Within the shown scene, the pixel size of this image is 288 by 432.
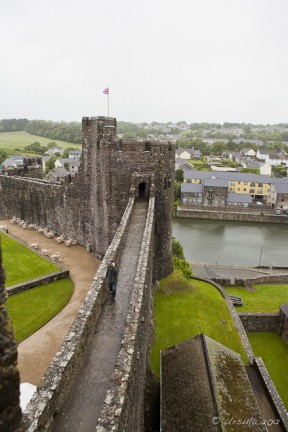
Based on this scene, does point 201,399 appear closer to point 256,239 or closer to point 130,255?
point 130,255

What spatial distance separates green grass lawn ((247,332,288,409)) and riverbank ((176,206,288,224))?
36.0 meters

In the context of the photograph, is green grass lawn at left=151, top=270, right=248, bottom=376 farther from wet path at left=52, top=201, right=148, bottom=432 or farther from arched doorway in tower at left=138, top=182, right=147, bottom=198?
arched doorway in tower at left=138, top=182, right=147, bottom=198

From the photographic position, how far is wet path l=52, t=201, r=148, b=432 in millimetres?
6117

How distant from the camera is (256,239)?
4703 cm

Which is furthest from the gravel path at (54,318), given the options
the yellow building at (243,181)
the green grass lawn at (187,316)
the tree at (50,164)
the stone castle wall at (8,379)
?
the tree at (50,164)

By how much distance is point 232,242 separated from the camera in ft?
149

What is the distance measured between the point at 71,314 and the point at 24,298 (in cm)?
263

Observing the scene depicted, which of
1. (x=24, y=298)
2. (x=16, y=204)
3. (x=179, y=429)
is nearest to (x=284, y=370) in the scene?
(x=179, y=429)

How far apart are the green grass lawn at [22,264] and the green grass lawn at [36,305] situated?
1.14 metres

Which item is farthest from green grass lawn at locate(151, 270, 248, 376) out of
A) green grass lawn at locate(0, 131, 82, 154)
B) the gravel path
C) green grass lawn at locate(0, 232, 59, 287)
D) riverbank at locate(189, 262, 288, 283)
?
green grass lawn at locate(0, 131, 82, 154)

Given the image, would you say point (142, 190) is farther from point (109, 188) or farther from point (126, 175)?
point (109, 188)

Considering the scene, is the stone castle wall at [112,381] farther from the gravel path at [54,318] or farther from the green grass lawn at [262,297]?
the green grass lawn at [262,297]

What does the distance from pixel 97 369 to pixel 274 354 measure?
1495 centimetres

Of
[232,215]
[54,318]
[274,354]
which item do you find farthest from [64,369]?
[232,215]
